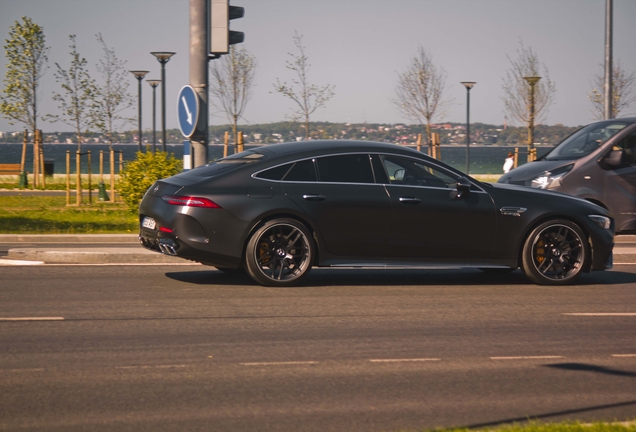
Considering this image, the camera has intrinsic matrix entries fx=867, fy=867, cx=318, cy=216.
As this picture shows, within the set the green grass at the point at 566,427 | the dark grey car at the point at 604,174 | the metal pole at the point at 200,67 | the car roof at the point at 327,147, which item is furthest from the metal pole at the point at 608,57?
the green grass at the point at 566,427

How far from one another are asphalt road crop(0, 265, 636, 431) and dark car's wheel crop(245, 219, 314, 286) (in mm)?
195

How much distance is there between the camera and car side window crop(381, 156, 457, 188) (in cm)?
984

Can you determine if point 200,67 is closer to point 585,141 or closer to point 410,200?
point 410,200

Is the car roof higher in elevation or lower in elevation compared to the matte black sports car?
higher

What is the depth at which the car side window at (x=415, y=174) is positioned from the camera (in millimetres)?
9844

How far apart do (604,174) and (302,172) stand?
7.08 metres

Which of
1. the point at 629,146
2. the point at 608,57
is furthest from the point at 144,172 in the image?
the point at 608,57

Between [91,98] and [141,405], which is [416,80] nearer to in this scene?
[91,98]

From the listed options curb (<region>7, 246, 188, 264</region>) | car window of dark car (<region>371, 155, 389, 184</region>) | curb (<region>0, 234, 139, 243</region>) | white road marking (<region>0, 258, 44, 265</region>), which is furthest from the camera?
curb (<region>0, 234, 139, 243</region>)

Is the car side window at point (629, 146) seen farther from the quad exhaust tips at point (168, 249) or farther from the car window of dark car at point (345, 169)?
the quad exhaust tips at point (168, 249)

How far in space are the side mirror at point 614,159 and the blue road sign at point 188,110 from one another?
271 inches

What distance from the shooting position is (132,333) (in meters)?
7.12

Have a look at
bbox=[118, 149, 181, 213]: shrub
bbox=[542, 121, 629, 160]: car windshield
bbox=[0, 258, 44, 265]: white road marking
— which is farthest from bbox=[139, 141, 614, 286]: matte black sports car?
bbox=[118, 149, 181, 213]: shrub

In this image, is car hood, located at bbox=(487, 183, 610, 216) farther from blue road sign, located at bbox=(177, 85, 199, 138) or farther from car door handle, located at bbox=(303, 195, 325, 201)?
blue road sign, located at bbox=(177, 85, 199, 138)
